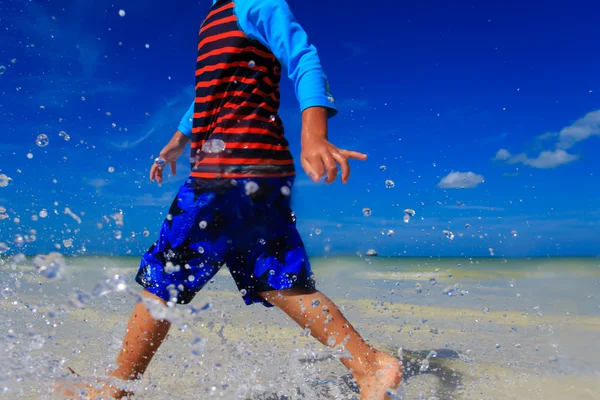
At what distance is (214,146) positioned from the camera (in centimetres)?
164

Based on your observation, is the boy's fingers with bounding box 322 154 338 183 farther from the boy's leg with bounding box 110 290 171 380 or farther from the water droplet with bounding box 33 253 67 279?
the water droplet with bounding box 33 253 67 279

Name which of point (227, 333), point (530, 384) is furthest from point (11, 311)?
point (530, 384)

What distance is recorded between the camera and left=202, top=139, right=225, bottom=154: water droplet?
1625 mm

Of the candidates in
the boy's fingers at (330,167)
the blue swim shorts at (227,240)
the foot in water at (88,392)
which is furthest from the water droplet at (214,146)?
the foot in water at (88,392)

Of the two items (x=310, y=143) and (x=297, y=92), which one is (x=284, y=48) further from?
(x=310, y=143)

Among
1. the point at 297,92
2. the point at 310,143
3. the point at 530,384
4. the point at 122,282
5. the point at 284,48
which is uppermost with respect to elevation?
the point at 284,48

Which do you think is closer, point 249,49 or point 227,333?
point 249,49

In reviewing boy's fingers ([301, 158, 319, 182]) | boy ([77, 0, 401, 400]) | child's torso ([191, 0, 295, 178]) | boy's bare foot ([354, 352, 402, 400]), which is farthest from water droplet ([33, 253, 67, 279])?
boy's bare foot ([354, 352, 402, 400])

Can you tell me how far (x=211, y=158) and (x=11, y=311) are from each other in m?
2.62

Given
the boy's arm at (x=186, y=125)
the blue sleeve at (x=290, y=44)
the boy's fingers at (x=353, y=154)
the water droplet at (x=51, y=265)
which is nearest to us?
the boy's fingers at (x=353, y=154)

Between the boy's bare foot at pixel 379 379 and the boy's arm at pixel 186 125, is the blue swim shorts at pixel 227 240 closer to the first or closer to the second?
the boy's bare foot at pixel 379 379

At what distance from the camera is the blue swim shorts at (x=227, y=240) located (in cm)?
160

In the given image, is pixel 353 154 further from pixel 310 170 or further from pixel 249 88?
pixel 249 88

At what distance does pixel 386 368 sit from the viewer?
158cm
